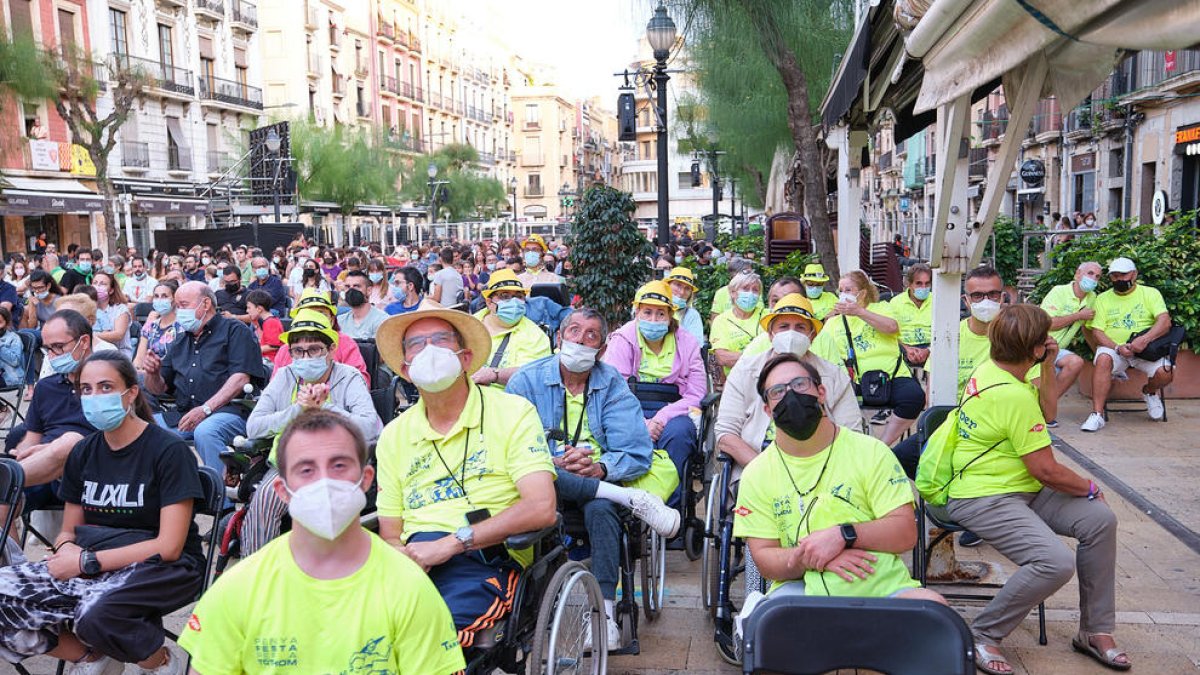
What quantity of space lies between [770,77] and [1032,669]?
56.2 feet

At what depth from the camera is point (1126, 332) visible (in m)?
9.08

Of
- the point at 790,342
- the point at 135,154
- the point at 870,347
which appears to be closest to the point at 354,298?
the point at 870,347

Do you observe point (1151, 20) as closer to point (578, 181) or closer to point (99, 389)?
point (99, 389)

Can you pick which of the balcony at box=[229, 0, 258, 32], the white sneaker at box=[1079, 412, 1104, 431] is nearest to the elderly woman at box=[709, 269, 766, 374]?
the white sneaker at box=[1079, 412, 1104, 431]

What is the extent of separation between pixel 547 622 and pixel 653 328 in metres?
3.14

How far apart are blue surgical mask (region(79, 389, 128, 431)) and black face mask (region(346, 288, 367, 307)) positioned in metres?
4.88

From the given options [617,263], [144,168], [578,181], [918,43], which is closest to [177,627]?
[918,43]

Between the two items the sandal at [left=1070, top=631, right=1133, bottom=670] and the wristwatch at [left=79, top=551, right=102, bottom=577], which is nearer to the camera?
the wristwatch at [left=79, top=551, right=102, bottom=577]

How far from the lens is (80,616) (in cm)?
382

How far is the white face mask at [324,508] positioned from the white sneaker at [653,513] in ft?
7.23

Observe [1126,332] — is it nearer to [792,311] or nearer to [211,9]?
[792,311]

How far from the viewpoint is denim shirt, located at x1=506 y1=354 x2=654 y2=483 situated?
192 inches

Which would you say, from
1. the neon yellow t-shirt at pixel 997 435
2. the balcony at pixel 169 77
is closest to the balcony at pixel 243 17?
the balcony at pixel 169 77

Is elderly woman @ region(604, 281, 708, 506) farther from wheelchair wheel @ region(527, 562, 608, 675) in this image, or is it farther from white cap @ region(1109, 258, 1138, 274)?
white cap @ region(1109, 258, 1138, 274)
